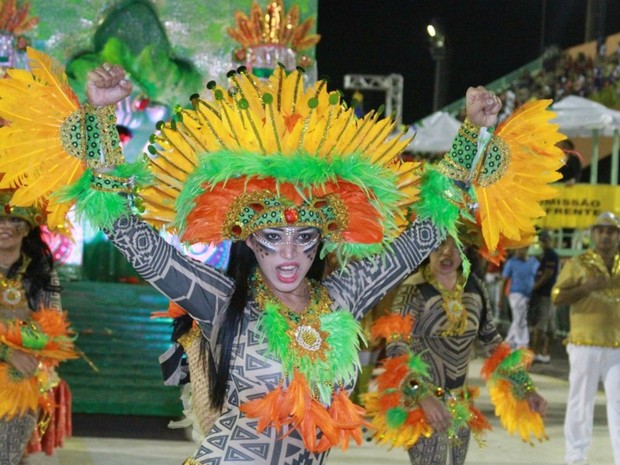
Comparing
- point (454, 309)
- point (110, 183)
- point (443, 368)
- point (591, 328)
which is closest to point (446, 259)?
point (454, 309)

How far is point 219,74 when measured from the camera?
31.6 ft

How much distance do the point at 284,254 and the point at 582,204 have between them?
11.7 meters

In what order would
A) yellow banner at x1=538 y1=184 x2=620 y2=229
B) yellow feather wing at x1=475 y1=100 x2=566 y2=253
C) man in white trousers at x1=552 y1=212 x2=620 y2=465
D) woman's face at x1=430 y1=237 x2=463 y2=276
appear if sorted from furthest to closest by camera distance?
1. yellow banner at x1=538 y1=184 x2=620 y2=229
2. man in white trousers at x1=552 y1=212 x2=620 y2=465
3. woman's face at x1=430 y1=237 x2=463 y2=276
4. yellow feather wing at x1=475 y1=100 x2=566 y2=253

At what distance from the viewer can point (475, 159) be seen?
3.58 meters

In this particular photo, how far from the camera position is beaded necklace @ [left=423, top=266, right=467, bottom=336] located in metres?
5.91

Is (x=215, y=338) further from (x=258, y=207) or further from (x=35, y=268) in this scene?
(x=35, y=268)

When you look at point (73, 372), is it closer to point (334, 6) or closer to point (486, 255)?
point (486, 255)

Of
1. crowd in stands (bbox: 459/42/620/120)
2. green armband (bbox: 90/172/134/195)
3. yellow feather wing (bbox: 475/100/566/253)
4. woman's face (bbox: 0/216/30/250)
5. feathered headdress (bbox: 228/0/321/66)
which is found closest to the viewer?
green armband (bbox: 90/172/134/195)

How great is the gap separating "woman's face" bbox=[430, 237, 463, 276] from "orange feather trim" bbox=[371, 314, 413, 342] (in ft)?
1.13

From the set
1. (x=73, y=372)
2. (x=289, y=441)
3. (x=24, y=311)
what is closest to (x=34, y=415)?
(x=24, y=311)

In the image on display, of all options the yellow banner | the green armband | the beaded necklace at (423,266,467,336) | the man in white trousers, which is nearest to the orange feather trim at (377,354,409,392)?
the beaded necklace at (423,266,467,336)

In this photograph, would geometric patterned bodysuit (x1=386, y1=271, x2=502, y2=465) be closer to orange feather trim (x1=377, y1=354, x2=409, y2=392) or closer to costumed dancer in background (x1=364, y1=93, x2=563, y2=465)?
costumed dancer in background (x1=364, y1=93, x2=563, y2=465)

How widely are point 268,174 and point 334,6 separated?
29574mm

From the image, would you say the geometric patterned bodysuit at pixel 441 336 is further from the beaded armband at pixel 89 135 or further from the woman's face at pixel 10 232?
the beaded armband at pixel 89 135
